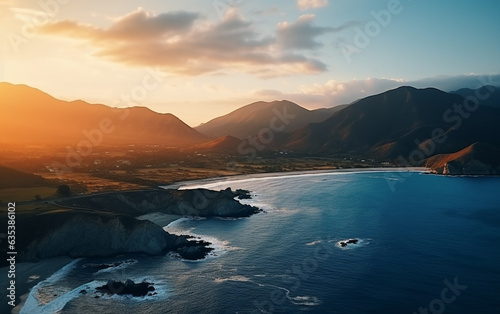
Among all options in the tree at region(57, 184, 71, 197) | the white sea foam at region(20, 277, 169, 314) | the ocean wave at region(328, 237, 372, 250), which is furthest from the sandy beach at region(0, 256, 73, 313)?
the ocean wave at region(328, 237, 372, 250)

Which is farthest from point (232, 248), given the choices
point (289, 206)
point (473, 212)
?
point (473, 212)

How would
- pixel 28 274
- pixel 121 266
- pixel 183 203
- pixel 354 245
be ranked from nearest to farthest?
pixel 28 274, pixel 121 266, pixel 354 245, pixel 183 203

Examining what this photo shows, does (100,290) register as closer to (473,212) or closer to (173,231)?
(173,231)

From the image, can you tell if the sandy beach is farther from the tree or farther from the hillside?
the hillside

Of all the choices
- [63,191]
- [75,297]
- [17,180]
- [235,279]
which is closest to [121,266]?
[75,297]

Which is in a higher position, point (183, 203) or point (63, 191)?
point (63, 191)

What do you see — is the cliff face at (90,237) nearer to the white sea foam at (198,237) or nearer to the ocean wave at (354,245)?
the white sea foam at (198,237)

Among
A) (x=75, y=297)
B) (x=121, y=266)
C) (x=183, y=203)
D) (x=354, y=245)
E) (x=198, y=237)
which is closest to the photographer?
(x=75, y=297)

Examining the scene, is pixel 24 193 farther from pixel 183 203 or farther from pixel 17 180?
pixel 183 203
